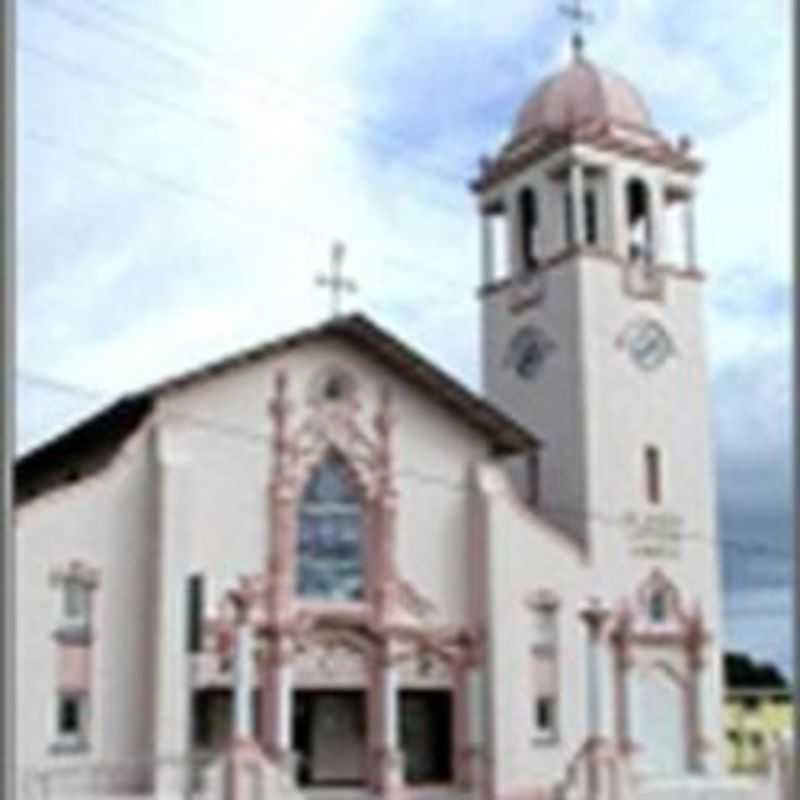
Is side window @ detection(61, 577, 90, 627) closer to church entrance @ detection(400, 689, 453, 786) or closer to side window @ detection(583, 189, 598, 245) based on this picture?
church entrance @ detection(400, 689, 453, 786)

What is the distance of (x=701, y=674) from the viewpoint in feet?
87.1

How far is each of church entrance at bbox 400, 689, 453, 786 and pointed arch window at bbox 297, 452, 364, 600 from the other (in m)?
2.11

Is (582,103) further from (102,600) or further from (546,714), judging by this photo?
(102,600)

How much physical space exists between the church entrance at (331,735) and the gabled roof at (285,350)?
4.61m

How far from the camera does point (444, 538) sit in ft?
81.5

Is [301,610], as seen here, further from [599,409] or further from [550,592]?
[599,409]

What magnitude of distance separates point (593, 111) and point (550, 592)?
862 centimetres

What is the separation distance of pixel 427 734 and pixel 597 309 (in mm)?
7592

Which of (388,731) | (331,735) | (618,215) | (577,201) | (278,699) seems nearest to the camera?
(278,699)

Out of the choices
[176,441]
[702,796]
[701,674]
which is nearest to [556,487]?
[701,674]

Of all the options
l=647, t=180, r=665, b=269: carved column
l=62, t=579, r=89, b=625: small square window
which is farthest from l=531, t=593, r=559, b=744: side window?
l=62, t=579, r=89, b=625: small square window

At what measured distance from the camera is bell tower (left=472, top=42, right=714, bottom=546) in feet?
88.7

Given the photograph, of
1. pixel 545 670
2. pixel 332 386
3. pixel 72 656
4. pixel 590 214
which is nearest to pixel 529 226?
pixel 590 214

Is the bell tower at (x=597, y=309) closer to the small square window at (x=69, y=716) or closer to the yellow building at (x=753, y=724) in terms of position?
the yellow building at (x=753, y=724)
